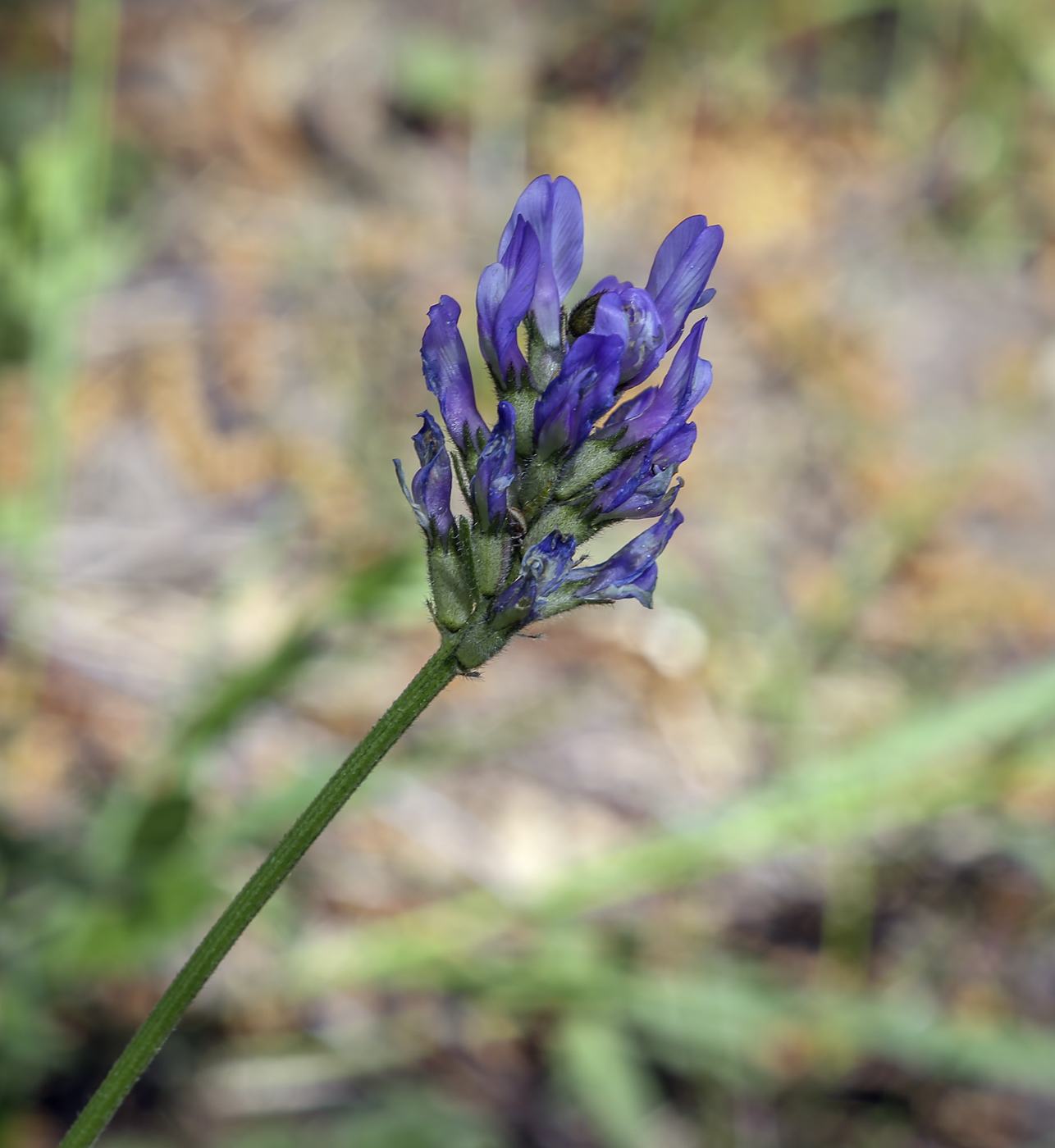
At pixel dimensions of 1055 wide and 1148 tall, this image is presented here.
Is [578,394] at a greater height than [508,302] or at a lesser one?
Result: lesser

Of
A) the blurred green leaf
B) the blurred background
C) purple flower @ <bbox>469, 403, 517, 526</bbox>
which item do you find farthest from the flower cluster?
the blurred green leaf

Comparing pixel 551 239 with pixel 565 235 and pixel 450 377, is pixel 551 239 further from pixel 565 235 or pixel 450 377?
pixel 450 377

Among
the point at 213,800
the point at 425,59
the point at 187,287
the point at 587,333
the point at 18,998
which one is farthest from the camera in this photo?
the point at 425,59

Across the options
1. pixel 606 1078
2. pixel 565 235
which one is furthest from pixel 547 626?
pixel 565 235

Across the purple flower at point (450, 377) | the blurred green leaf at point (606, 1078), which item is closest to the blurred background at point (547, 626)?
the blurred green leaf at point (606, 1078)

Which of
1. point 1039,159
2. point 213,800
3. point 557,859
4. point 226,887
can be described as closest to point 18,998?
point 226,887

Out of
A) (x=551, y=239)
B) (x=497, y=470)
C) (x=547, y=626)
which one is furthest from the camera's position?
(x=547, y=626)

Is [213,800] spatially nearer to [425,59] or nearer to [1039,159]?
[425,59]
